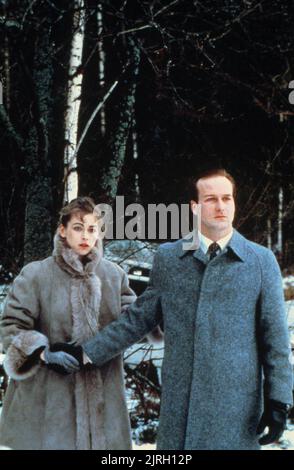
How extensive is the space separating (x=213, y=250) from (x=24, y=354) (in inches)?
39.0

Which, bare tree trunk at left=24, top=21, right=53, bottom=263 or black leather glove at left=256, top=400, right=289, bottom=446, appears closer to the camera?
black leather glove at left=256, top=400, right=289, bottom=446

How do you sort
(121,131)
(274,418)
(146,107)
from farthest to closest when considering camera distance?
(146,107), (121,131), (274,418)

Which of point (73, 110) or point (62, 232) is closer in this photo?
point (62, 232)

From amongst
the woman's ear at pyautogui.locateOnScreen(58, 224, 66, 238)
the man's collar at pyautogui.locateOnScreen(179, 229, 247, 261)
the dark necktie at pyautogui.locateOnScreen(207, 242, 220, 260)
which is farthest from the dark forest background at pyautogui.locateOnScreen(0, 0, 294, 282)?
the dark necktie at pyautogui.locateOnScreen(207, 242, 220, 260)

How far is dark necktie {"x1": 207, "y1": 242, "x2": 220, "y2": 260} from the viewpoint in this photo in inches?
95.9

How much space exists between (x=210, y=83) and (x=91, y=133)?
3.48 ft

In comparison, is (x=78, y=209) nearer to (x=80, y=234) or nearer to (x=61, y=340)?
(x=80, y=234)

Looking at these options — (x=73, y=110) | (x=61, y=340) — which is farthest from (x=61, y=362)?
(x=73, y=110)

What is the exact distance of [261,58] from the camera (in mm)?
4566

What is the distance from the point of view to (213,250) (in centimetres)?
245

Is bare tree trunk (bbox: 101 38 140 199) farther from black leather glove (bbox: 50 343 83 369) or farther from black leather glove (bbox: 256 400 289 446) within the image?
black leather glove (bbox: 256 400 289 446)
